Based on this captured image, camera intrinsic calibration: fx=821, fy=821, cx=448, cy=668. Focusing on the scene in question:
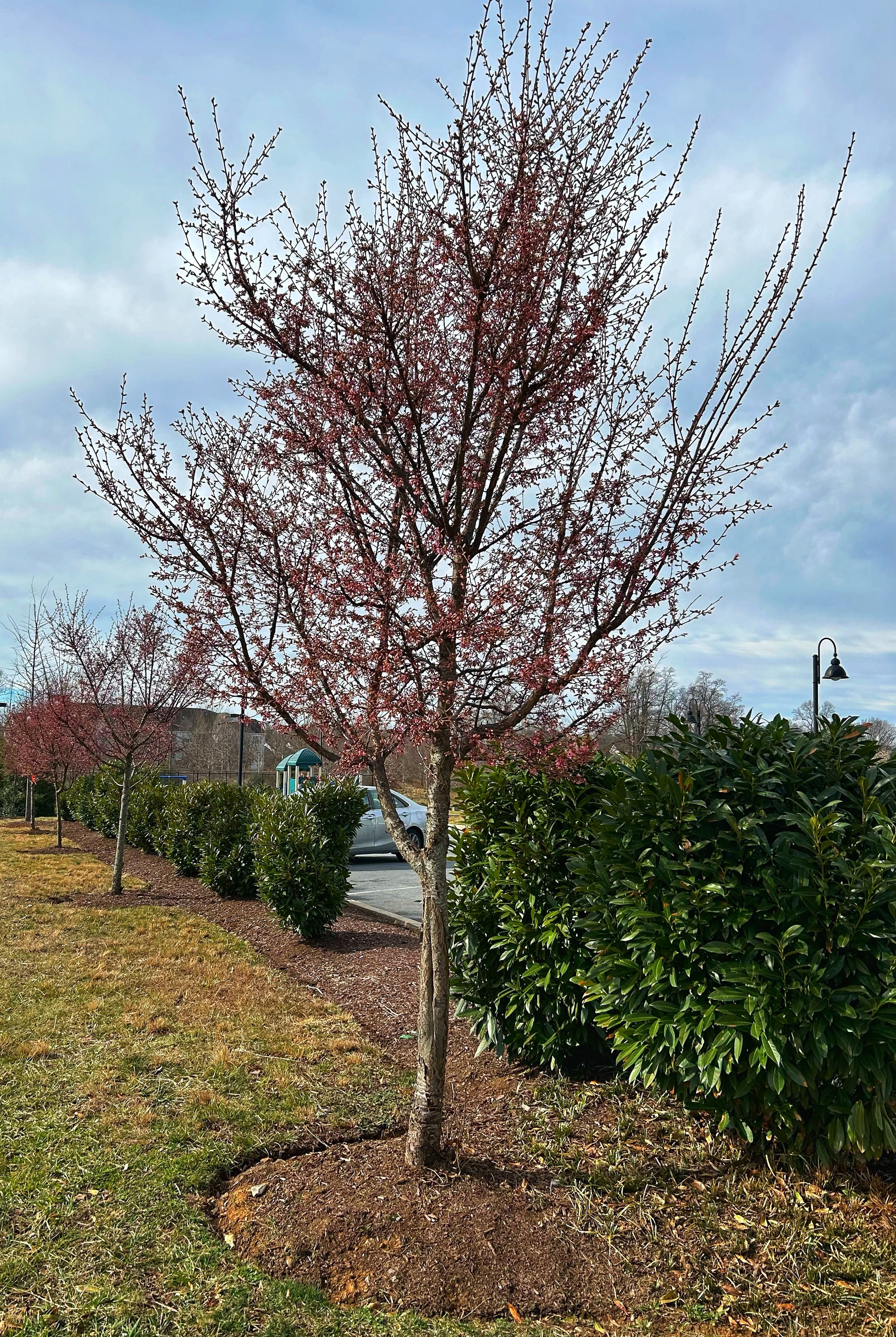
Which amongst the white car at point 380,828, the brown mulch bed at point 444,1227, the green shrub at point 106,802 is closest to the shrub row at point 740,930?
the brown mulch bed at point 444,1227

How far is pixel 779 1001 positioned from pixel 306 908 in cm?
571

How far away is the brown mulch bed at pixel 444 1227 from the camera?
2818 millimetres

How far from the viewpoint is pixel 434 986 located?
355cm

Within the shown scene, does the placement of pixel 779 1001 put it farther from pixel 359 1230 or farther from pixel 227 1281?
pixel 227 1281

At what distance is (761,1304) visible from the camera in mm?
2791

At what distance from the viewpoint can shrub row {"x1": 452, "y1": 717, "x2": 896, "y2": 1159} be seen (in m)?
3.13

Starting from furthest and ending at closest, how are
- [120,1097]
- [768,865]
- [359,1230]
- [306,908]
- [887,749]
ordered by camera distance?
[306,908]
[120,1097]
[887,749]
[768,865]
[359,1230]

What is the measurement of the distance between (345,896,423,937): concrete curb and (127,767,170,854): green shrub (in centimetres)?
505

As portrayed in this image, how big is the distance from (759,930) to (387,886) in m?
10.8

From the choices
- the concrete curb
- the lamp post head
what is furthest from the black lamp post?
the concrete curb

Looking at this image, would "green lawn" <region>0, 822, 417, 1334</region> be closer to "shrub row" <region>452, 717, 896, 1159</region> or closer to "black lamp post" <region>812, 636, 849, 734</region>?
"shrub row" <region>452, 717, 896, 1159</region>

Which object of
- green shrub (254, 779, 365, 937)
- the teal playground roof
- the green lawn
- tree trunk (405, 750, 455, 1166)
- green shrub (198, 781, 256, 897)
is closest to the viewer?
the green lawn

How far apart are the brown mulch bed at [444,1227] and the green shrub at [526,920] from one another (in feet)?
1.16

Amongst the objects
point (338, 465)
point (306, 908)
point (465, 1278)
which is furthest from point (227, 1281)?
point (306, 908)
